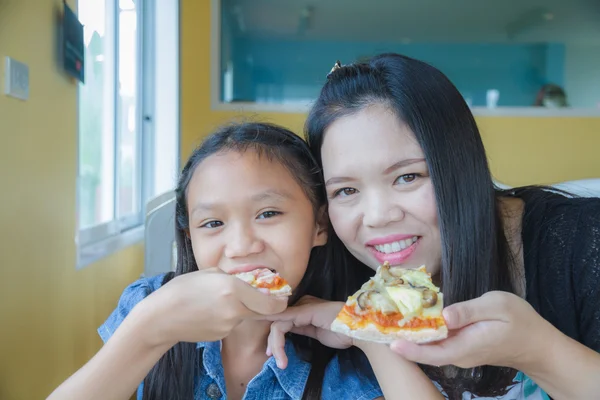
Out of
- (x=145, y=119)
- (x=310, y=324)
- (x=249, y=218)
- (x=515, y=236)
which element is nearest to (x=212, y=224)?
(x=249, y=218)

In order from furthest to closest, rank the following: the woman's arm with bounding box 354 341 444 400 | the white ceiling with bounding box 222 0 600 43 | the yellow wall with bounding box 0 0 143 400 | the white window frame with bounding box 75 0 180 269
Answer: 1. the white ceiling with bounding box 222 0 600 43
2. the white window frame with bounding box 75 0 180 269
3. the yellow wall with bounding box 0 0 143 400
4. the woman's arm with bounding box 354 341 444 400

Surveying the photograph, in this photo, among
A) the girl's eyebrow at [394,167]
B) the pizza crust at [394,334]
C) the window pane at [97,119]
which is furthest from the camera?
the window pane at [97,119]

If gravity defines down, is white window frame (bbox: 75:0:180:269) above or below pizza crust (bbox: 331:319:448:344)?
above

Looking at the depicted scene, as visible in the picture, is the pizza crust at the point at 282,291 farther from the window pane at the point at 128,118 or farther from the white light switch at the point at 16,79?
the window pane at the point at 128,118

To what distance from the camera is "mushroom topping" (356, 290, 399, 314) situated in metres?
0.95

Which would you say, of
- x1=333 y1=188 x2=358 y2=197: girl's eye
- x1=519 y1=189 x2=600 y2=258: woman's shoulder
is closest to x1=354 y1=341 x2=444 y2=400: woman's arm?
x1=333 y1=188 x2=358 y2=197: girl's eye

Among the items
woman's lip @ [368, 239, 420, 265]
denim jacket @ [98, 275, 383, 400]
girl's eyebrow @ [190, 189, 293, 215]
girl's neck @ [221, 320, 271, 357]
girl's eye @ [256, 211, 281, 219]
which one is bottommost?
denim jacket @ [98, 275, 383, 400]

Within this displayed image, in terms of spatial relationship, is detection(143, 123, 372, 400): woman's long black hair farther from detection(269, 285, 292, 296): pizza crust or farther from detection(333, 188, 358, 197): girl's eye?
detection(269, 285, 292, 296): pizza crust

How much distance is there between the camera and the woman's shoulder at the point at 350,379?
1.13 meters

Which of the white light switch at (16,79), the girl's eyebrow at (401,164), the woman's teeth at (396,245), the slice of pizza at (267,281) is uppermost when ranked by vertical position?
the white light switch at (16,79)

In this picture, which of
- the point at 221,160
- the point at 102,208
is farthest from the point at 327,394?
the point at 102,208

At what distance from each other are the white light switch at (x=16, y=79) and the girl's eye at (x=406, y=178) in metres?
0.96

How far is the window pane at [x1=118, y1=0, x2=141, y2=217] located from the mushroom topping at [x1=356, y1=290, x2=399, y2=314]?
239 centimetres

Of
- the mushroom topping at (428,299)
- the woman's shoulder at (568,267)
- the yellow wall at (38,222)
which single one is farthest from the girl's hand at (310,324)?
the yellow wall at (38,222)
